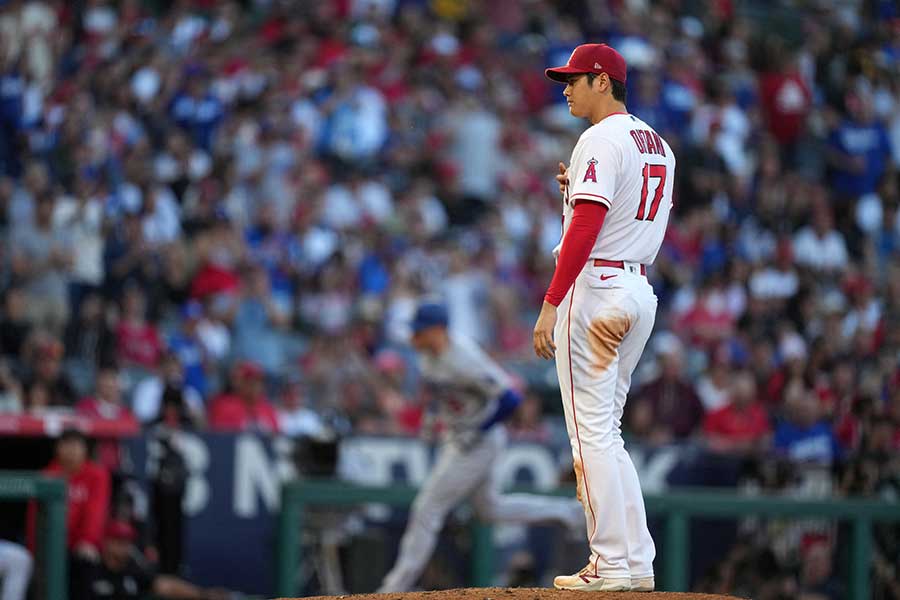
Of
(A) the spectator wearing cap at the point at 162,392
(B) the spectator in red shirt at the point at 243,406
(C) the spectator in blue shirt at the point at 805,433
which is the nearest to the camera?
(A) the spectator wearing cap at the point at 162,392

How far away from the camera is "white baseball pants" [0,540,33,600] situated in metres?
8.22

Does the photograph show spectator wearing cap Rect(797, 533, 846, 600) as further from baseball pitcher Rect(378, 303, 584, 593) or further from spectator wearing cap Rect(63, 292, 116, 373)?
spectator wearing cap Rect(63, 292, 116, 373)

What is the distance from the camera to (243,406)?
438 inches

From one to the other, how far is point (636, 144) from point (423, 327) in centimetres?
351

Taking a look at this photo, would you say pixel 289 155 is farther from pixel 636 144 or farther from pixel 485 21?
pixel 636 144

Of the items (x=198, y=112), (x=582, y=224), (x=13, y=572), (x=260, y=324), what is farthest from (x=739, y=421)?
(x=582, y=224)

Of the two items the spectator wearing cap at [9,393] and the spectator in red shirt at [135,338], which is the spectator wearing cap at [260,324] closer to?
the spectator in red shirt at [135,338]

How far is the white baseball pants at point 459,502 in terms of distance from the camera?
8.96m

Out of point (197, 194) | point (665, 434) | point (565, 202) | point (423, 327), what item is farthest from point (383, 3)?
point (565, 202)

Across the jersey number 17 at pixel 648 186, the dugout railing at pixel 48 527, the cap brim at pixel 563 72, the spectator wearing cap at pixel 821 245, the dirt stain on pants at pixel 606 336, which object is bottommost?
the dugout railing at pixel 48 527

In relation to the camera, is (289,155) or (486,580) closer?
(486,580)

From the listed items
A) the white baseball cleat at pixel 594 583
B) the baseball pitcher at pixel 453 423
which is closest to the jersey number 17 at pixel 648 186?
the white baseball cleat at pixel 594 583

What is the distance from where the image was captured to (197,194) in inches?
526

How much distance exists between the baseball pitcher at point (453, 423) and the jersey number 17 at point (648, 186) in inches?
132
